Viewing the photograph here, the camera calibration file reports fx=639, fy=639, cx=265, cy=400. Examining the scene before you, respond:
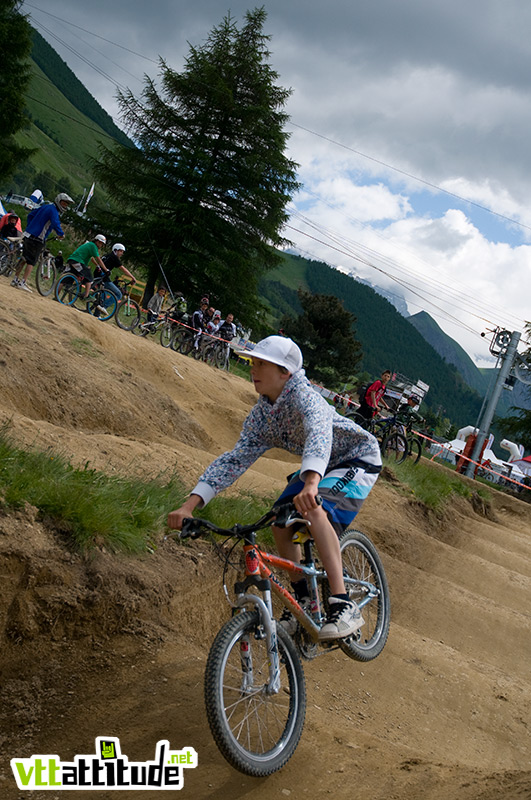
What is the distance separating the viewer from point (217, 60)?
3312 cm

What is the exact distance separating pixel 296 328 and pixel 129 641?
6321 centimetres

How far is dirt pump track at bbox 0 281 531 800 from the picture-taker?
11.3 feet

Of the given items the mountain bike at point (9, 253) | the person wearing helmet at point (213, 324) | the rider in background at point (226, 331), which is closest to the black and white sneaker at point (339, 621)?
the mountain bike at point (9, 253)

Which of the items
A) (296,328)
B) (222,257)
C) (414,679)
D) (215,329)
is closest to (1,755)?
(414,679)

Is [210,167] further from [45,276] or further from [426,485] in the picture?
[426,485]

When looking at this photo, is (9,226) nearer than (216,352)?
Yes

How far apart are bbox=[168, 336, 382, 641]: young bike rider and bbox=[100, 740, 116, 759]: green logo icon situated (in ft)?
3.97

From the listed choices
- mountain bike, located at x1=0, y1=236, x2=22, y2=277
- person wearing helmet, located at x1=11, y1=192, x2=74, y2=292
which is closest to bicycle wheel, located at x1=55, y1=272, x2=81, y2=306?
person wearing helmet, located at x1=11, y1=192, x2=74, y2=292

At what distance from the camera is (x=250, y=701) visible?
3398 millimetres

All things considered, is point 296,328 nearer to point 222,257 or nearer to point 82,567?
point 222,257

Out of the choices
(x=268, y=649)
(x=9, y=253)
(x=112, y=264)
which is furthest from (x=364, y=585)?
(x=9, y=253)

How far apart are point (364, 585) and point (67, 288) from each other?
12.5 metres

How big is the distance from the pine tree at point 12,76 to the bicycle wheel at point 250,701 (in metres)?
34.2

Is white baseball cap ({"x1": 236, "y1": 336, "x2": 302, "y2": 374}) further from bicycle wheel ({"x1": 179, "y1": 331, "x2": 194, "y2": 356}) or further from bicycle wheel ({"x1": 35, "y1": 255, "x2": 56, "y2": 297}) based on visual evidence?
bicycle wheel ({"x1": 179, "y1": 331, "x2": 194, "y2": 356})
